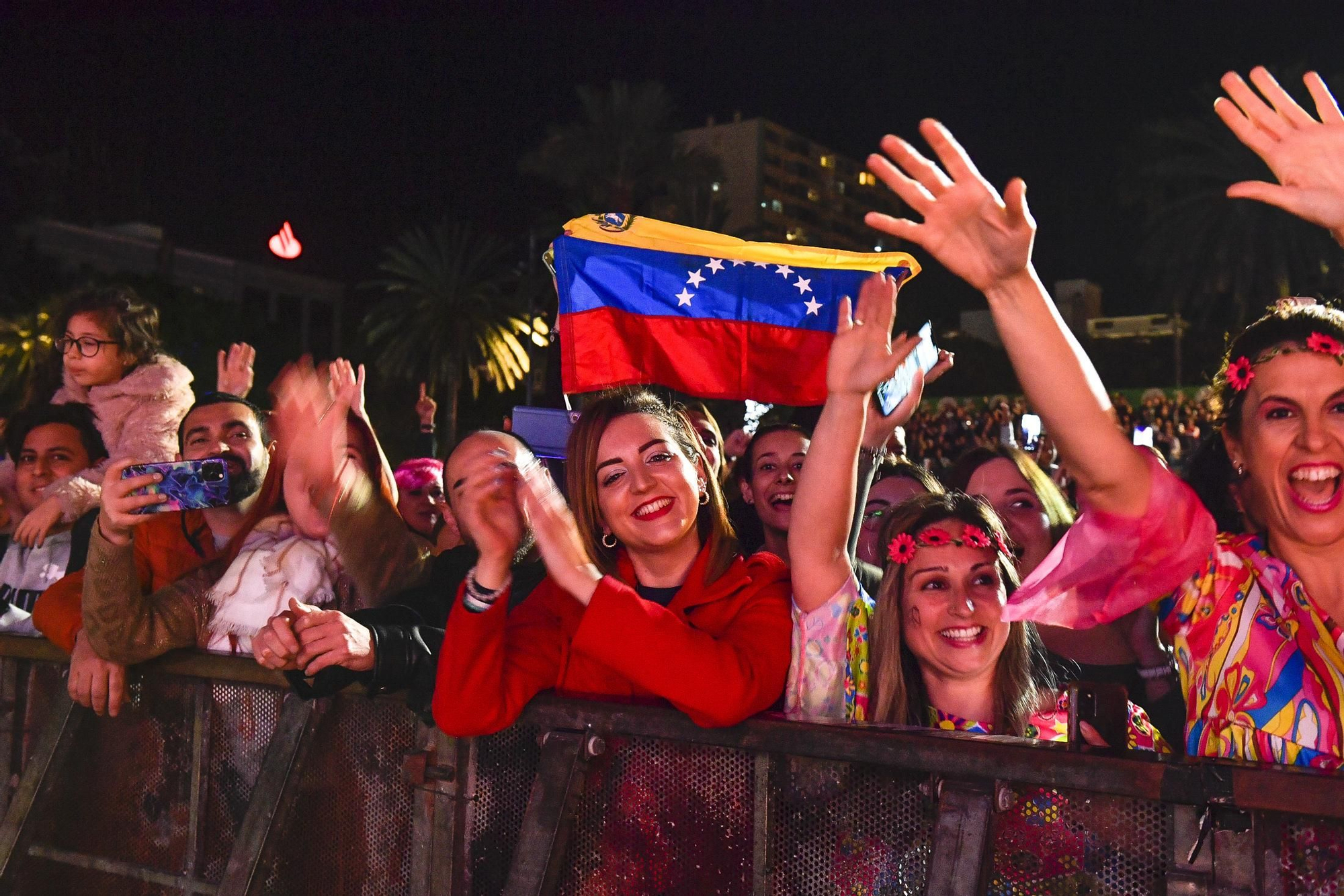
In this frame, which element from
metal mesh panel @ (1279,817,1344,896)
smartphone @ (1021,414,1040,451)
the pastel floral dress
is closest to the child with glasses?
the pastel floral dress

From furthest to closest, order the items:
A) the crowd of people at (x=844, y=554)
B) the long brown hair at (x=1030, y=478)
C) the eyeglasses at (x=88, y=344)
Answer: the eyeglasses at (x=88, y=344) → the long brown hair at (x=1030, y=478) → the crowd of people at (x=844, y=554)

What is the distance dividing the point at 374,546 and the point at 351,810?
932 mm

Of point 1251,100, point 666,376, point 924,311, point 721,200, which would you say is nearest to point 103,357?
point 666,376

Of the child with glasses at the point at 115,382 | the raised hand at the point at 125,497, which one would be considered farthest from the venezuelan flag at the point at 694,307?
the raised hand at the point at 125,497

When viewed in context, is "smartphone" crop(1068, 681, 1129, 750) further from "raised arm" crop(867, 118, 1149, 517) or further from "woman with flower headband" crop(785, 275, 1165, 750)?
"woman with flower headband" crop(785, 275, 1165, 750)

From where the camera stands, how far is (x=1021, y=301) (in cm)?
233

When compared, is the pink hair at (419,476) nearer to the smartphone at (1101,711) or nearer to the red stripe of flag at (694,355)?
the red stripe of flag at (694,355)

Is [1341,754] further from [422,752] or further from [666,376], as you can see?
[666,376]

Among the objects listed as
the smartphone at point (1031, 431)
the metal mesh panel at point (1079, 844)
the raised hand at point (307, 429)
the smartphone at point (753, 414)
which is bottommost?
the metal mesh panel at point (1079, 844)

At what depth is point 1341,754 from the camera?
7.43 feet

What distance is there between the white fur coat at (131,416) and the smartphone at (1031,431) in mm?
7167

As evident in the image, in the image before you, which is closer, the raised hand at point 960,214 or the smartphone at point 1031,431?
the raised hand at point 960,214

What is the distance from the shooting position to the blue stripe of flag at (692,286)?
5.48m

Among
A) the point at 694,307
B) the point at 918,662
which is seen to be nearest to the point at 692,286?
the point at 694,307
